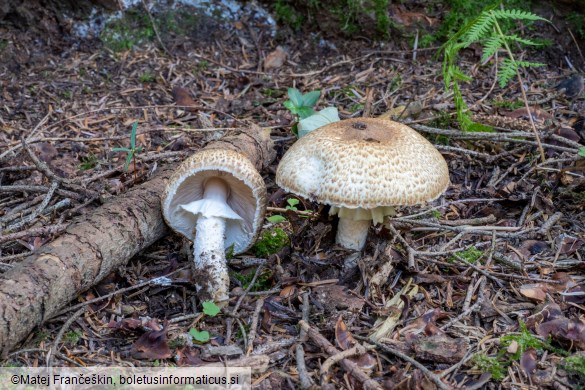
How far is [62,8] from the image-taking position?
6.65m

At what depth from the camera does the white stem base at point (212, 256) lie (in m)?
3.73

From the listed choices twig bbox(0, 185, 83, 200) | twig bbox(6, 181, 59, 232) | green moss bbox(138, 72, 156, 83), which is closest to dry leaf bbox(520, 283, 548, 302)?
twig bbox(0, 185, 83, 200)

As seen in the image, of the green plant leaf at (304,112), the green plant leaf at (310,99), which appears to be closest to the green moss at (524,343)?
the green plant leaf at (304,112)

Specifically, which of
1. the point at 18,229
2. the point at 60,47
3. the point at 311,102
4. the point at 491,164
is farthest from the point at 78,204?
the point at 491,164

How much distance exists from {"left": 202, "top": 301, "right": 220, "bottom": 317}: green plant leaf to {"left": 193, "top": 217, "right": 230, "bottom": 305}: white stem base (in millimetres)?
119

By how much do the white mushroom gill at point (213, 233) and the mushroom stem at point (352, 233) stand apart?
2.35 feet

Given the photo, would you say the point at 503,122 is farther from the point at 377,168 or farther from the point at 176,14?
the point at 176,14

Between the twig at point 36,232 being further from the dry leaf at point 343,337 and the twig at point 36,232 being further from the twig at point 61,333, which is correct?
the dry leaf at point 343,337

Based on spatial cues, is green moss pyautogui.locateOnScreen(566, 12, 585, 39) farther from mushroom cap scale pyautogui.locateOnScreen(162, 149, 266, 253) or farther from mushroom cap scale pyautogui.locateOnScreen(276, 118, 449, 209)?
mushroom cap scale pyautogui.locateOnScreen(162, 149, 266, 253)

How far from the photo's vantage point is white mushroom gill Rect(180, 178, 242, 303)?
12.3 feet

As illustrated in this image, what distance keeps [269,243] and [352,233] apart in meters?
0.68

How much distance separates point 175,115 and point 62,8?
6.86 feet

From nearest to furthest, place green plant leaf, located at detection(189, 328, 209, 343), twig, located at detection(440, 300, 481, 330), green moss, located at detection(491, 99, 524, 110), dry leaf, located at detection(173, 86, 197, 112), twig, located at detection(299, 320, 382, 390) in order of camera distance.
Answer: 1. twig, located at detection(299, 320, 382, 390)
2. green plant leaf, located at detection(189, 328, 209, 343)
3. twig, located at detection(440, 300, 481, 330)
4. green moss, located at detection(491, 99, 524, 110)
5. dry leaf, located at detection(173, 86, 197, 112)

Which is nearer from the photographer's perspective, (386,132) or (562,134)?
(386,132)
